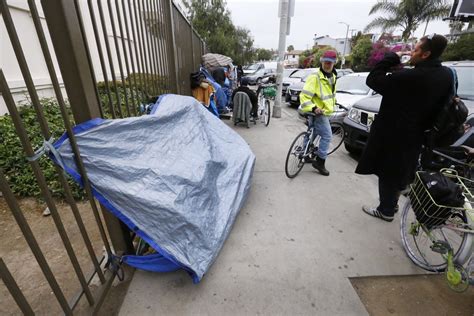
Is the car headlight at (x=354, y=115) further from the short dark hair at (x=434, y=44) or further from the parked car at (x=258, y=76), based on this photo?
the parked car at (x=258, y=76)

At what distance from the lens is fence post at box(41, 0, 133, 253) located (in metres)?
1.34

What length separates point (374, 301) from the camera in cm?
191

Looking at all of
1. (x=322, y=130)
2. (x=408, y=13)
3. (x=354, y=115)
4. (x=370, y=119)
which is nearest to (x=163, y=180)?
(x=322, y=130)

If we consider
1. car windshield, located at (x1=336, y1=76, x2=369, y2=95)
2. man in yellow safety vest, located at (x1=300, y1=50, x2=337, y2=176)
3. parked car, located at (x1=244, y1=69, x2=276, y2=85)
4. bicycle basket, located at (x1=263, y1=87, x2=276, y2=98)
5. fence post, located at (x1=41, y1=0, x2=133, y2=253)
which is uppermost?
fence post, located at (x1=41, y1=0, x2=133, y2=253)

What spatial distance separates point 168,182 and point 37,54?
478cm

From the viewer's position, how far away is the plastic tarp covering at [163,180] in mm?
1565

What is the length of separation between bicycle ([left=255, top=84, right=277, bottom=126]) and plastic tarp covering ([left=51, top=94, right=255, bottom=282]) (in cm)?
432

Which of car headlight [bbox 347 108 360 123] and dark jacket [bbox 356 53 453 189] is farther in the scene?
car headlight [bbox 347 108 360 123]

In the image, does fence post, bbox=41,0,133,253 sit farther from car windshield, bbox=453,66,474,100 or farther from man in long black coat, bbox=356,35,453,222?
car windshield, bbox=453,66,474,100

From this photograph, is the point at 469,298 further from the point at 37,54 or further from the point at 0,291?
the point at 37,54

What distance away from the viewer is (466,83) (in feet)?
13.2

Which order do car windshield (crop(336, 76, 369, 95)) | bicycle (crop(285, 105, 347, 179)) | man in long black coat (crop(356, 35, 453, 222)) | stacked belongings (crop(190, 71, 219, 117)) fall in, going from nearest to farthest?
man in long black coat (crop(356, 35, 453, 222))
bicycle (crop(285, 105, 347, 179))
stacked belongings (crop(190, 71, 219, 117))
car windshield (crop(336, 76, 369, 95))

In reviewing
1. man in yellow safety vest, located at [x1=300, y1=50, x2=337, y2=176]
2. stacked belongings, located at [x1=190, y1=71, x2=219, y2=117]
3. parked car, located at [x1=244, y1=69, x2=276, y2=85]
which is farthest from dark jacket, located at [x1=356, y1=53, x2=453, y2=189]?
parked car, located at [x1=244, y1=69, x2=276, y2=85]

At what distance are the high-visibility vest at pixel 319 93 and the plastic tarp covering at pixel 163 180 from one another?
5.53ft
